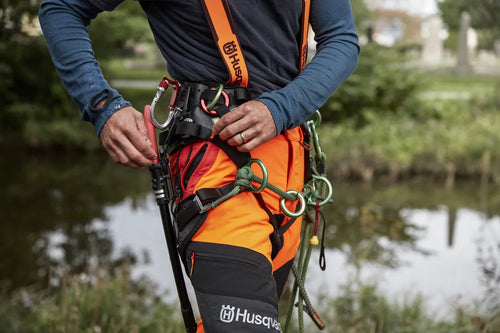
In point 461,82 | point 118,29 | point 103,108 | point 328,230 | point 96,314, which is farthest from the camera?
point 461,82

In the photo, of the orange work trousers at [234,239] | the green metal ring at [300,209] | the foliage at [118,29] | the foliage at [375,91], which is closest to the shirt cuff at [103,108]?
the orange work trousers at [234,239]

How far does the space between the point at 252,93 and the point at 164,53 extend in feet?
1.05

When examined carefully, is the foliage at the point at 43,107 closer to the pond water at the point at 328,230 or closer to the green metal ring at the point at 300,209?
the pond water at the point at 328,230

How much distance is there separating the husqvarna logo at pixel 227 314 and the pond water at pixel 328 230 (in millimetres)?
4184

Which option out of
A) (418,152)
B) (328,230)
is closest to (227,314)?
(328,230)

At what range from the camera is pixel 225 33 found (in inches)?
67.1

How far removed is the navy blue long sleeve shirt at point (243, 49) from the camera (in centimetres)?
170

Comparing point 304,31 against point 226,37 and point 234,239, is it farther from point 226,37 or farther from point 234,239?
point 234,239

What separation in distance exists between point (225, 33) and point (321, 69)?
12.4 inches

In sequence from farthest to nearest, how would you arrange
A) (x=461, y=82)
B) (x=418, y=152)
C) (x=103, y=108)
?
(x=461, y=82)
(x=418, y=152)
(x=103, y=108)

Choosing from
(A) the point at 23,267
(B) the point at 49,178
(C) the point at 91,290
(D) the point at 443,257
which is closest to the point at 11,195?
(B) the point at 49,178

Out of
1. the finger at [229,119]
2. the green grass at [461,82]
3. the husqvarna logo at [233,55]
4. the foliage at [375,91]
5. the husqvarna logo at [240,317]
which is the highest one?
the green grass at [461,82]

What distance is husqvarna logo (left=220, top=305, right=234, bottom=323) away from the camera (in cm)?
156

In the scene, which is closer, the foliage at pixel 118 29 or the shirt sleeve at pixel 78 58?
the shirt sleeve at pixel 78 58
